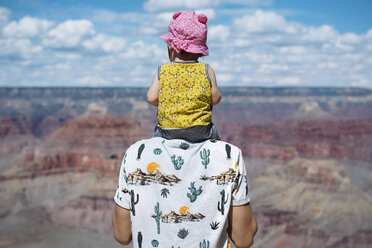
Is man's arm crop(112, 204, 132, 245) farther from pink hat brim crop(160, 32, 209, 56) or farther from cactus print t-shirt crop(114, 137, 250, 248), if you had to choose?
pink hat brim crop(160, 32, 209, 56)

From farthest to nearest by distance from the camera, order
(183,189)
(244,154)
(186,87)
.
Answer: (244,154) → (186,87) → (183,189)

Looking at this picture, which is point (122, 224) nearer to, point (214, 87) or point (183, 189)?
point (183, 189)

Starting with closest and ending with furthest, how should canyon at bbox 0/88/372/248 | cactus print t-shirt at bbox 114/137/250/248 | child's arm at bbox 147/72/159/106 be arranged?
1. cactus print t-shirt at bbox 114/137/250/248
2. child's arm at bbox 147/72/159/106
3. canyon at bbox 0/88/372/248

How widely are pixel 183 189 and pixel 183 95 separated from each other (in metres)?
0.37

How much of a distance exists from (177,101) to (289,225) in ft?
134

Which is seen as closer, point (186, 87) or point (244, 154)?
point (186, 87)

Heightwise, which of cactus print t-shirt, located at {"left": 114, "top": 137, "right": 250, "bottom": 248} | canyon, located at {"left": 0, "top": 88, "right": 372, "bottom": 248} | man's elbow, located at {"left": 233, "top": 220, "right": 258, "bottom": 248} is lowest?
canyon, located at {"left": 0, "top": 88, "right": 372, "bottom": 248}

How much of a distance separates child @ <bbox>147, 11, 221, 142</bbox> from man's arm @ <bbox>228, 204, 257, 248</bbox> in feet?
1.02

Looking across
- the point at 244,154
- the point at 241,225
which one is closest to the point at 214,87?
the point at 241,225

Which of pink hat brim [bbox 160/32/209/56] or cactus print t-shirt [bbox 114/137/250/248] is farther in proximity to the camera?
pink hat brim [bbox 160/32/209/56]

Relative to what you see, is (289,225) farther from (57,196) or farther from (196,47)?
(196,47)

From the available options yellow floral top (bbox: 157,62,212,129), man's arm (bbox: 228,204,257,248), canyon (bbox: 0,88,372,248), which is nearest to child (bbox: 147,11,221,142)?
yellow floral top (bbox: 157,62,212,129)

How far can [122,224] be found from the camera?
1.80m

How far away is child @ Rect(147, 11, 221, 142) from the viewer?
5.81 ft
